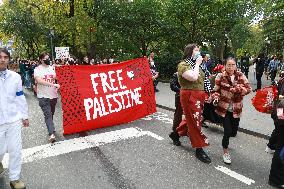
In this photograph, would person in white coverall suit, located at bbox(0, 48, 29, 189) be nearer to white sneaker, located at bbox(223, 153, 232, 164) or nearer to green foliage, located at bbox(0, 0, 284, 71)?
white sneaker, located at bbox(223, 153, 232, 164)

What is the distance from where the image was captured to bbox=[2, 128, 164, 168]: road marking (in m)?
6.58

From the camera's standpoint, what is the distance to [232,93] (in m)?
5.70

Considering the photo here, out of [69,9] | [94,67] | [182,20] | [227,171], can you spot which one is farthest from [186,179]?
[69,9]

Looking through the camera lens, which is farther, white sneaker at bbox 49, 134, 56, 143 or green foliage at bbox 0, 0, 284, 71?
green foliage at bbox 0, 0, 284, 71

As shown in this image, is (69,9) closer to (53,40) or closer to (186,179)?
(53,40)

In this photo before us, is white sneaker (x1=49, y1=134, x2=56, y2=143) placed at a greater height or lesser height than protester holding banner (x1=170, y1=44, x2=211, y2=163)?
lesser

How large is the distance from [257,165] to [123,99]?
3.92 m

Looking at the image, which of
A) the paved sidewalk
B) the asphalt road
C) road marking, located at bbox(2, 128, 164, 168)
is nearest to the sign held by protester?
the paved sidewalk

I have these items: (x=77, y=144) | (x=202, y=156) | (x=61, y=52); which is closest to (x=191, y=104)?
(x=202, y=156)

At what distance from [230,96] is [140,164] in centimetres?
175

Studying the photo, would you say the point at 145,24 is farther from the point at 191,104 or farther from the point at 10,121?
the point at 10,121

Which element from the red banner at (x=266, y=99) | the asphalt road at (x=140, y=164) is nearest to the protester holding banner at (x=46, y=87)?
the asphalt road at (x=140, y=164)

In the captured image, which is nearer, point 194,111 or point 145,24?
point 194,111

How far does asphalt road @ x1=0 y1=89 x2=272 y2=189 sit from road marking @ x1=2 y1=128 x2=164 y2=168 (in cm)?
2
